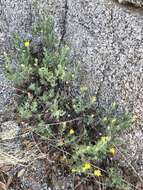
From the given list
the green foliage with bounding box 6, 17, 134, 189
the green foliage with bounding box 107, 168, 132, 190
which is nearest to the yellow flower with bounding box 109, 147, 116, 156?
the green foliage with bounding box 6, 17, 134, 189

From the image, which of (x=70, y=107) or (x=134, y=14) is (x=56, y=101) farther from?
(x=134, y=14)

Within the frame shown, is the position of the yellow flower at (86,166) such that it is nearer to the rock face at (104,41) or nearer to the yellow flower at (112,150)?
the yellow flower at (112,150)

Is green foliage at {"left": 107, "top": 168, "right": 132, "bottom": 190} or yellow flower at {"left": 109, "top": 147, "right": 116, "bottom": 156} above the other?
yellow flower at {"left": 109, "top": 147, "right": 116, "bottom": 156}

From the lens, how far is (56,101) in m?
2.57

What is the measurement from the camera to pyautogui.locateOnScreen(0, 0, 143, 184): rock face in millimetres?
2236

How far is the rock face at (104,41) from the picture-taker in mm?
2236

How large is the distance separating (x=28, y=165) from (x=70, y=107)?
49cm

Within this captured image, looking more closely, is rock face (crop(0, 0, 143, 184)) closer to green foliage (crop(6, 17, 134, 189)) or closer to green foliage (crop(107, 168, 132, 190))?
green foliage (crop(6, 17, 134, 189))

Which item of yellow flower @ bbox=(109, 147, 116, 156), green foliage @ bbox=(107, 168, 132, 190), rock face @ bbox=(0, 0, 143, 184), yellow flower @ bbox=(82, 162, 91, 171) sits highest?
rock face @ bbox=(0, 0, 143, 184)

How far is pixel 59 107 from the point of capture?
2.66 metres

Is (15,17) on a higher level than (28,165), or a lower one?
higher

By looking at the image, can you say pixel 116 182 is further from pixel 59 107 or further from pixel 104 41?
pixel 104 41

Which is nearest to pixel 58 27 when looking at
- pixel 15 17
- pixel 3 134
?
pixel 15 17

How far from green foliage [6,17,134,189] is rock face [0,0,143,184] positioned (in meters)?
0.09
